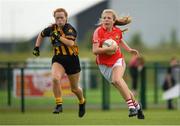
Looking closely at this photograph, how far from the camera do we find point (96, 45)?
1659cm

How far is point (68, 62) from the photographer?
56.7ft

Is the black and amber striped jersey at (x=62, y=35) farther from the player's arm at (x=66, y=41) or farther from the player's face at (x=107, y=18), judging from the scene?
the player's face at (x=107, y=18)

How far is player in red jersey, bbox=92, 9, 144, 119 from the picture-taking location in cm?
1659

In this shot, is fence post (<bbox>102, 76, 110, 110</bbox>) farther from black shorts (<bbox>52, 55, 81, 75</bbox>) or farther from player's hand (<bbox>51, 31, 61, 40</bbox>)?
player's hand (<bbox>51, 31, 61, 40</bbox>)

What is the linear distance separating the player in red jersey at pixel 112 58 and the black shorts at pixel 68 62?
66cm

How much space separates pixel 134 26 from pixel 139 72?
3605 centimetres

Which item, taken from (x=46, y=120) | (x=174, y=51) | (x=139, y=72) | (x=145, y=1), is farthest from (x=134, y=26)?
(x=46, y=120)

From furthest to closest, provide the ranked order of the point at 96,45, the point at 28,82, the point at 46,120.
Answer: the point at 28,82 < the point at 46,120 < the point at 96,45

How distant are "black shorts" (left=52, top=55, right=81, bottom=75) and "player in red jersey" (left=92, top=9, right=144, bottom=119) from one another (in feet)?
2.18

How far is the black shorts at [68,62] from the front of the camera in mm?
17227

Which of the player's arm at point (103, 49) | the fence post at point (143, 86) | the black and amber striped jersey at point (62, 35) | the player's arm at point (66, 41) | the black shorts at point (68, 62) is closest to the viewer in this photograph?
the player's arm at point (103, 49)

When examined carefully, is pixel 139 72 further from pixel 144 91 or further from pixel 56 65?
pixel 56 65

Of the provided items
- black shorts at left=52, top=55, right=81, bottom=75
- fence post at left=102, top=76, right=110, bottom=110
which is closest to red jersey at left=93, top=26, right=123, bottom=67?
black shorts at left=52, top=55, right=81, bottom=75

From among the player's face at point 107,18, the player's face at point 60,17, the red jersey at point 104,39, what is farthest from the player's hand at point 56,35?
the player's face at point 107,18
